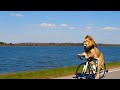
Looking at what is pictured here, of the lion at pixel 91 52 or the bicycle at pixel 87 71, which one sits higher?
the lion at pixel 91 52

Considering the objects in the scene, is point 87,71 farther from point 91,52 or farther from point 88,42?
point 88,42

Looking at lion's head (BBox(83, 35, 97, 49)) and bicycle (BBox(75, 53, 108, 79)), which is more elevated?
lion's head (BBox(83, 35, 97, 49))

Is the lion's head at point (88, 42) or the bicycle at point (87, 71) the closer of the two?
the bicycle at point (87, 71)

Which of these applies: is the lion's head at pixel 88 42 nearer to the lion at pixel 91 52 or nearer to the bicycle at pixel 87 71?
the lion at pixel 91 52

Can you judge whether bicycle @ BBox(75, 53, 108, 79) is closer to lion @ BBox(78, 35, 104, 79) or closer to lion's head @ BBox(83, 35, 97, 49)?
lion @ BBox(78, 35, 104, 79)

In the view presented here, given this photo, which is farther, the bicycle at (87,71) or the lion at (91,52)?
the lion at (91,52)

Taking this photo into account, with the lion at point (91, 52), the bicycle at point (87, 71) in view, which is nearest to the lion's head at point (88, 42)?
the lion at point (91, 52)

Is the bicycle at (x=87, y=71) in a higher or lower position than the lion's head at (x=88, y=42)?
lower

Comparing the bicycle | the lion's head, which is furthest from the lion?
the bicycle
